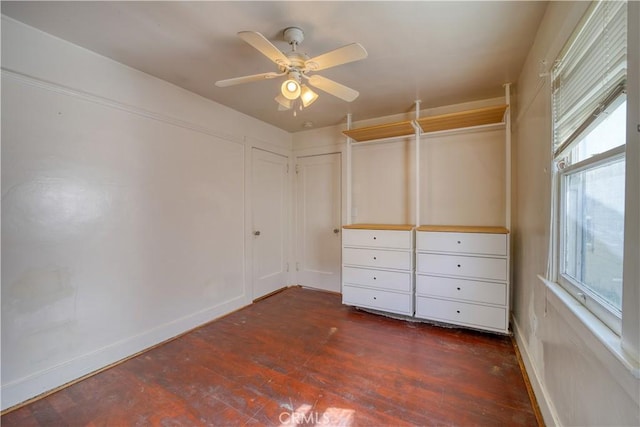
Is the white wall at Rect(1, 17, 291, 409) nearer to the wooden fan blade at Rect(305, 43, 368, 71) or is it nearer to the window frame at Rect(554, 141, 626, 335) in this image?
the wooden fan blade at Rect(305, 43, 368, 71)

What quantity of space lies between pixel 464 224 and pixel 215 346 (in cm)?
277

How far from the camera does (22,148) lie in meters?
1.64

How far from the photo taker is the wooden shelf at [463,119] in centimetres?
242

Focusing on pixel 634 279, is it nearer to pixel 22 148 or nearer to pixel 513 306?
pixel 513 306

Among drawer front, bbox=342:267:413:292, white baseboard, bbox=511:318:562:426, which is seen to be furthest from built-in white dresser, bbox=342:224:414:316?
white baseboard, bbox=511:318:562:426

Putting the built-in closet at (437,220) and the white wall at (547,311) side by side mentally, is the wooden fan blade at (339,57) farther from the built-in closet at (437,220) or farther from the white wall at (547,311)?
the built-in closet at (437,220)

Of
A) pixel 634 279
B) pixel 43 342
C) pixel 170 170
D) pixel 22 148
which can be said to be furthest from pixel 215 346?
pixel 634 279

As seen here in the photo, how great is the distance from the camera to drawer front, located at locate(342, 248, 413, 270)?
2.72 m

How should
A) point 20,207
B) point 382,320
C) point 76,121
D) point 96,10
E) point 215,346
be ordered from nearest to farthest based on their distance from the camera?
point 96,10, point 20,207, point 76,121, point 215,346, point 382,320

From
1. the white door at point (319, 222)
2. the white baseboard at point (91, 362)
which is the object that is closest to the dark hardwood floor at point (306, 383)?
the white baseboard at point (91, 362)

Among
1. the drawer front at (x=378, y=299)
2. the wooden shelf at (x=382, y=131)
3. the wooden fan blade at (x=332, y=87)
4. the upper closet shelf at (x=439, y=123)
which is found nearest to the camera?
the wooden fan blade at (x=332, y=87)

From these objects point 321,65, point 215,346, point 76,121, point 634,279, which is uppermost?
point 321,65

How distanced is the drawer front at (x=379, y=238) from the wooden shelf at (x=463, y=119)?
115 centimetres

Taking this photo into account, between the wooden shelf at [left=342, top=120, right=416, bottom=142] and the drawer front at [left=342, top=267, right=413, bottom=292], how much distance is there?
156 centimetres
